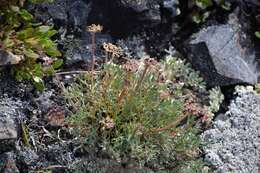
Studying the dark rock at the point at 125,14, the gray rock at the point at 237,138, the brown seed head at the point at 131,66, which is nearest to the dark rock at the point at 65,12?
the dark rock at the point at 125,14

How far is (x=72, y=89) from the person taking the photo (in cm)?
334

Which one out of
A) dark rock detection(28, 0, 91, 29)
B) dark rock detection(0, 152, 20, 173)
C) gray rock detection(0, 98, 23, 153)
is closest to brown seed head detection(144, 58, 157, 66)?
dark rock detection(28, 0, 91, 29)

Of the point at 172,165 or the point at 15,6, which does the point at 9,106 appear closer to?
the point at 15,6

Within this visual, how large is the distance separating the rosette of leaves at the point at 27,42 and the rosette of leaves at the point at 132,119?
0.28 meters

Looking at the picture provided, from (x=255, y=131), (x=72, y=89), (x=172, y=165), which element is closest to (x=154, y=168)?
Answer: (x=172, y=165)

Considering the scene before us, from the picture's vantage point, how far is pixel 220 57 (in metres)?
3.98

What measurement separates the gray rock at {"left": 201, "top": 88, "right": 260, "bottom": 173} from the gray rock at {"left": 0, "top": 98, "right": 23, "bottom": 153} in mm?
1282

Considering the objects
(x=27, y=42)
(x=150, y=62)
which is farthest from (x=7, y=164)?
(x=150, y=62)

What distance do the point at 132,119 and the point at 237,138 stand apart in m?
0.98

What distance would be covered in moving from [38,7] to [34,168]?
1.15m

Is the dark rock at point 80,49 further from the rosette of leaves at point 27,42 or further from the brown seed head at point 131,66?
the brown seed head at point 131,66

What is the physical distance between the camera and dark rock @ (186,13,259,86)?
3963 millimetres

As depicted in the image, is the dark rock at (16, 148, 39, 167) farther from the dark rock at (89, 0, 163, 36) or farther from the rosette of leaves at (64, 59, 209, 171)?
the dark rock at (89, 0, 163, 36)

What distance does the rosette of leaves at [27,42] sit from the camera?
3250mm
